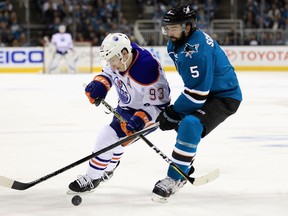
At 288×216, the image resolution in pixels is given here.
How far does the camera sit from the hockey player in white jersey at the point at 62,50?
45.2 ft

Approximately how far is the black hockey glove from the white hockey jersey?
0.19 metres

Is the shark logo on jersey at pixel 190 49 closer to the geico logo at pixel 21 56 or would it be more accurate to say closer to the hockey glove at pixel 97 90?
the hockey glove at pixel 97 90

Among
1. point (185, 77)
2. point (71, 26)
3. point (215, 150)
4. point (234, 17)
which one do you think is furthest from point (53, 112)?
point (234, 17)

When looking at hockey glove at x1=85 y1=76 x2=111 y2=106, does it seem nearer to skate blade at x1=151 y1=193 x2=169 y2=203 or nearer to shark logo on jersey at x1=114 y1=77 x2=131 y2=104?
shark logo on jersey at x1=114 y1=77 x2=131 y2=104

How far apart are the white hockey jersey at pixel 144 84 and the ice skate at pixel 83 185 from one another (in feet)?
1.42

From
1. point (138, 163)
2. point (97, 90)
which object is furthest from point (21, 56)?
point (97, 90)

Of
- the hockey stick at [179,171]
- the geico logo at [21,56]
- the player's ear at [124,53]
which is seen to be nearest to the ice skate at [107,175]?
the hockey stick at [179,171]

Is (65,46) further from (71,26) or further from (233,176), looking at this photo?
(233,176)

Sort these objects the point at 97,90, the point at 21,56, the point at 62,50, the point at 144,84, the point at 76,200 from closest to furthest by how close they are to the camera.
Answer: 1. the point at 76,200
2. the point at 144,84
3. the point at 97,90
4. the point at 62,50
5. the point at 21,56

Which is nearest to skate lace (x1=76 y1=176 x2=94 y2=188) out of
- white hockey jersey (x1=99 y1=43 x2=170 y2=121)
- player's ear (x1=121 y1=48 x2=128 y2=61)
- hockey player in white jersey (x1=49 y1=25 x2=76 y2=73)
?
white hockey jersey (x1=99 y1=43 x2=170 y2=121)

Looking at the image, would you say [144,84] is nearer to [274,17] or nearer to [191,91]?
[191,91]

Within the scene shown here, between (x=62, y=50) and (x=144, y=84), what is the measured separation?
419 inches

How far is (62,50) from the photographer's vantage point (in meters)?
13.8

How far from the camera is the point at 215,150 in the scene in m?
4.73
